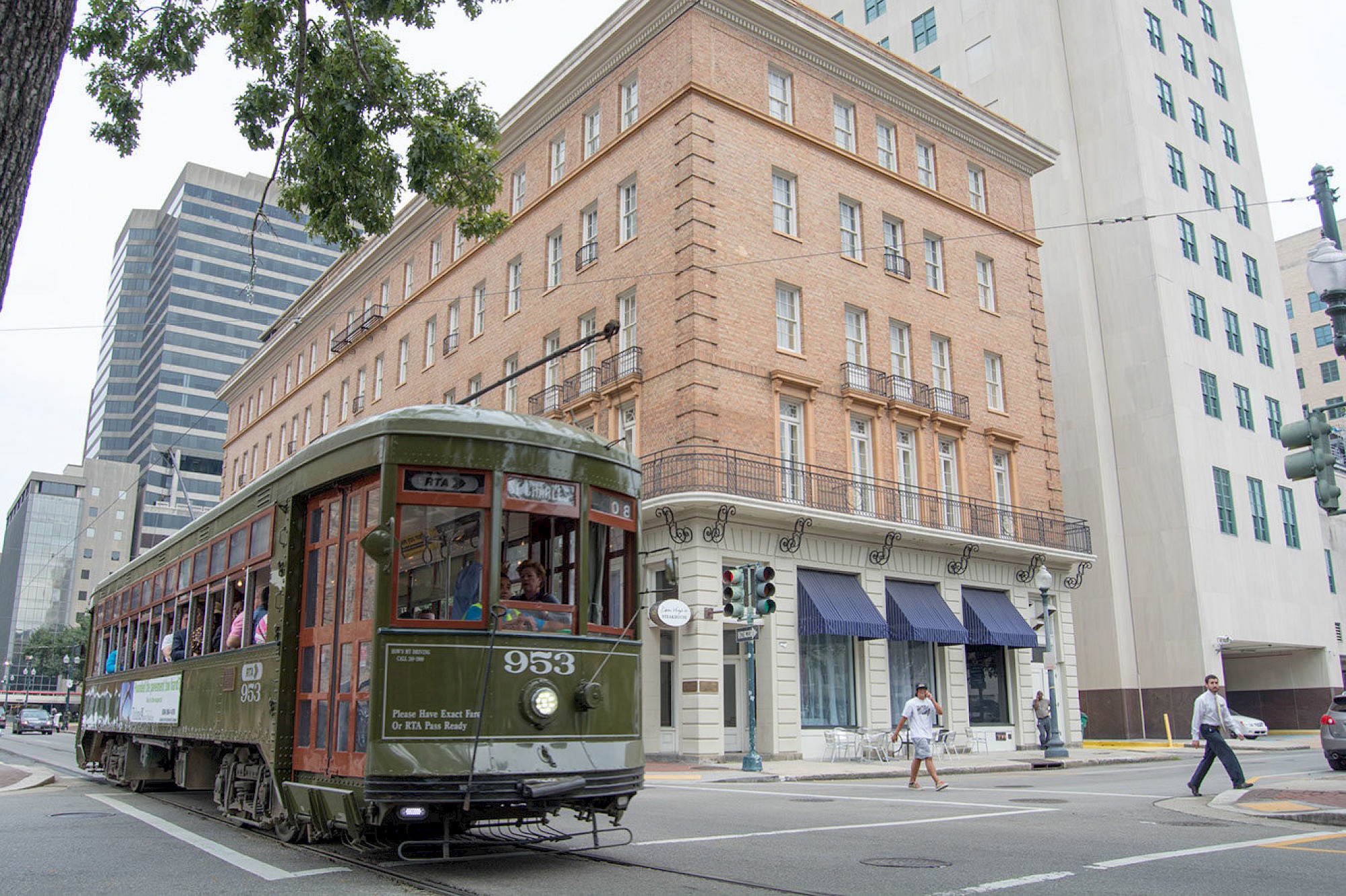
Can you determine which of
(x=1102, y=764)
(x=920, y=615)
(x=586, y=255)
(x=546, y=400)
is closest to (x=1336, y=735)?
(x=1102, y=764)

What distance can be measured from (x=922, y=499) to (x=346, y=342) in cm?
2392

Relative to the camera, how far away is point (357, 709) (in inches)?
320

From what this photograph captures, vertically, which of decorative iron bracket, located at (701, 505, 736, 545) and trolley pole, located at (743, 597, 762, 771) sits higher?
decorative iron bracket, located at (701, 505, 736, 545)

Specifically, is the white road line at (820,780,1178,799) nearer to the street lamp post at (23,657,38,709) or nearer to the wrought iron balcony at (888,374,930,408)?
the wrought iron balcony at (888,374,930,408)

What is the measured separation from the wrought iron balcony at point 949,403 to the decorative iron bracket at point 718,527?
26.2 feet

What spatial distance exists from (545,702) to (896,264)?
76.5 feet

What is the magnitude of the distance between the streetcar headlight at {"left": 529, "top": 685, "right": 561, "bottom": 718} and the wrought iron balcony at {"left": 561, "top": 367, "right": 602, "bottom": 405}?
1862 cm

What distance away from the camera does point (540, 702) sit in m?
8.15

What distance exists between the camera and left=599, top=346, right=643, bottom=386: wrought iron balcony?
84.3 feet

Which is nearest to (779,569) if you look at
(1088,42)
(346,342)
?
(346,342)

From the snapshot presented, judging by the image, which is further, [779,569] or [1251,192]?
[1251,192]

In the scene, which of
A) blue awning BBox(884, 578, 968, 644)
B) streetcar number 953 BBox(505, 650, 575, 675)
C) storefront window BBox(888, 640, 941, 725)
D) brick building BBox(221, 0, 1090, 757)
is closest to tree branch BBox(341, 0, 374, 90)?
streetcar number 953 BBox(505, 650, 575, 675)

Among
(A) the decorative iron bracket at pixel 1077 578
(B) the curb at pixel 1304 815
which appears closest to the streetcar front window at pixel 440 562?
(B) the curb at pixel 1304 815

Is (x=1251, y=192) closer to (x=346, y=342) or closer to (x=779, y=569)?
(x=779, y=569)
